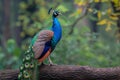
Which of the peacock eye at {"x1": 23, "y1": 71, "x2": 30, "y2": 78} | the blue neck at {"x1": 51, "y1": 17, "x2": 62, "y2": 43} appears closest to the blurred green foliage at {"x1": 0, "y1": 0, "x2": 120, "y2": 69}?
the blue neck at {"x1": 51, "y1": 17, "x2": 62, "y2": 43}

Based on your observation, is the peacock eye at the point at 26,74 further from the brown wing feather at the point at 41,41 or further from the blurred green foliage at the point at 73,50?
the blurred green foliage at the point at 73,50

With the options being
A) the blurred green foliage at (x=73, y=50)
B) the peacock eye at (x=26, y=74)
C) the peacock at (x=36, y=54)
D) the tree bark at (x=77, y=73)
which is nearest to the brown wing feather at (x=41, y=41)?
the peacock at (x=36, y=54)

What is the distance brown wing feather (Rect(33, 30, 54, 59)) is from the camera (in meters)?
5.45

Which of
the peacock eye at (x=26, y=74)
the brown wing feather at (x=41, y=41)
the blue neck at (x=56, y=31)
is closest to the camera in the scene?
the peacock eye at (x=26, y=74)

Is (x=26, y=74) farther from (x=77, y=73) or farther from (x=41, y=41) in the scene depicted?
(x=77, y=73)

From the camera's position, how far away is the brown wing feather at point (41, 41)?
545cm

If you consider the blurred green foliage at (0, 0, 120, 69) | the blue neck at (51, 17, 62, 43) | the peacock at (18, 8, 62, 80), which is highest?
the blue neck at (51, 17, 62, 43)

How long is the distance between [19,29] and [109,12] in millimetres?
8455

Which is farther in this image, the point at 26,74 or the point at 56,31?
the point at 56,31

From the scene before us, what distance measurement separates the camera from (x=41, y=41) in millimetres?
5504

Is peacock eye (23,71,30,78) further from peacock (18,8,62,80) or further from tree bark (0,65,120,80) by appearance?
tree bark (0,65,120,80)

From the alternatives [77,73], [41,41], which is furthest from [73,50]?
[41,41]

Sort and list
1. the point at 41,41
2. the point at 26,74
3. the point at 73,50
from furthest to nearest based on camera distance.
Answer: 1. the point at 73,50
2. the point at 41,41
3. the point at 26,74

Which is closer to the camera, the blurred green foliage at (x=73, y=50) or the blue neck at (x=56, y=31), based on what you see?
the blue neck at (x=56, y=31)
